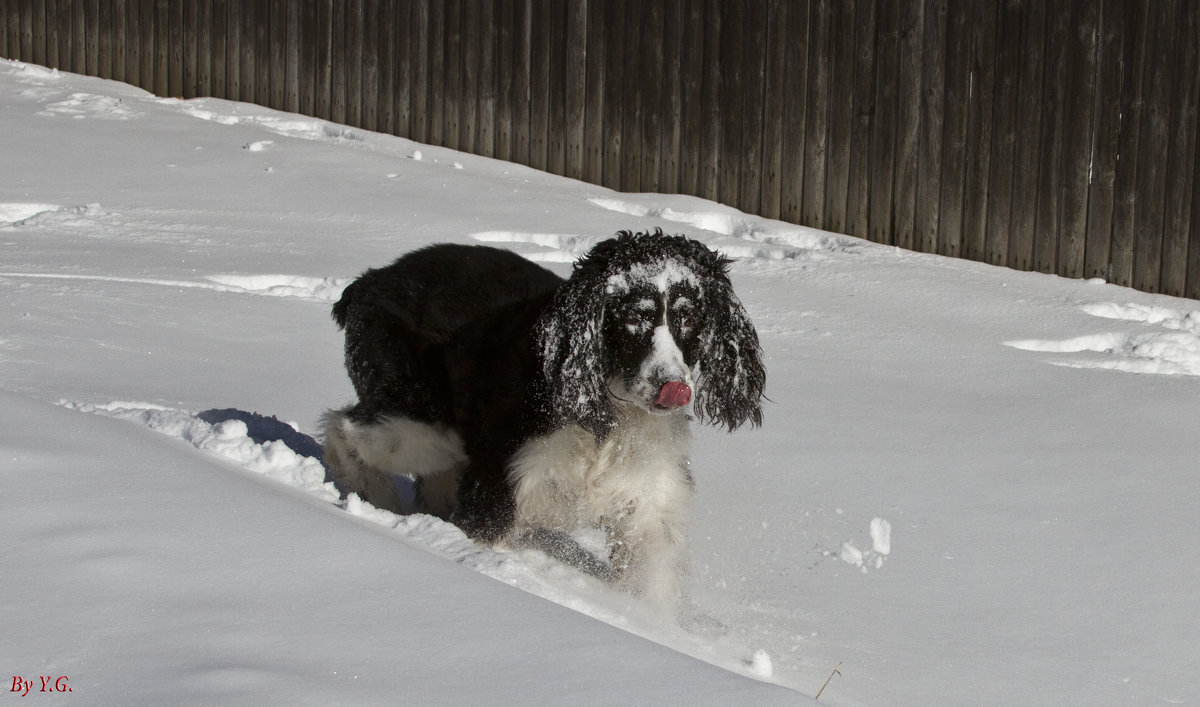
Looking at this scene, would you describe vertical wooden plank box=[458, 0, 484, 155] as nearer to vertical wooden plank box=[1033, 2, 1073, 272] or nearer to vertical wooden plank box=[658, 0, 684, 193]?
vertical wooden plank box=[658, 0, 684, 193]

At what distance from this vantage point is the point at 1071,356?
686 centimetres

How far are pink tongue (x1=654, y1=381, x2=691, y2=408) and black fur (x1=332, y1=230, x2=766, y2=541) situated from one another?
0.04 metres

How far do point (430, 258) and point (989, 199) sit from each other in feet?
16.3

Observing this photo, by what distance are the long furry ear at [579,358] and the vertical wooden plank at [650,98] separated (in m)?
5.94

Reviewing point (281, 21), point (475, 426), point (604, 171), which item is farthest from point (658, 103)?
point (475, 426)

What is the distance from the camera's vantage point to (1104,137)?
8281 mm

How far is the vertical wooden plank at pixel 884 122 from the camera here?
8.93 meters

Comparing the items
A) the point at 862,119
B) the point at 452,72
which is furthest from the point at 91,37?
the point at 862,119

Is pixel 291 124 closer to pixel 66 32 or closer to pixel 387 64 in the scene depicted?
pixel 387 64

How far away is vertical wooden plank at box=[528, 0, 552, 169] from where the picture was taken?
10203 mm

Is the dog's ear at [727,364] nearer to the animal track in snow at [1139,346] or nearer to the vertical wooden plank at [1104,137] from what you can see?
the animal track in snow at [1139,346]

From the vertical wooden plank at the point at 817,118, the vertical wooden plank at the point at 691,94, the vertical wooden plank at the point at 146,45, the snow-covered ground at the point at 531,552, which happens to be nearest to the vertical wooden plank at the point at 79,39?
the vertical wooden plank at the point at 146,45

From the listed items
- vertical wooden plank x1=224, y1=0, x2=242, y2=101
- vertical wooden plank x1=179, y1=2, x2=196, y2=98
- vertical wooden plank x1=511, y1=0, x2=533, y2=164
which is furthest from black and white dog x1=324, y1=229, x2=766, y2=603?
vertical wooden plank x1=179, y1=2, x2=196, y2=98

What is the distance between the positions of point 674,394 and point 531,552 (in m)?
0.78
